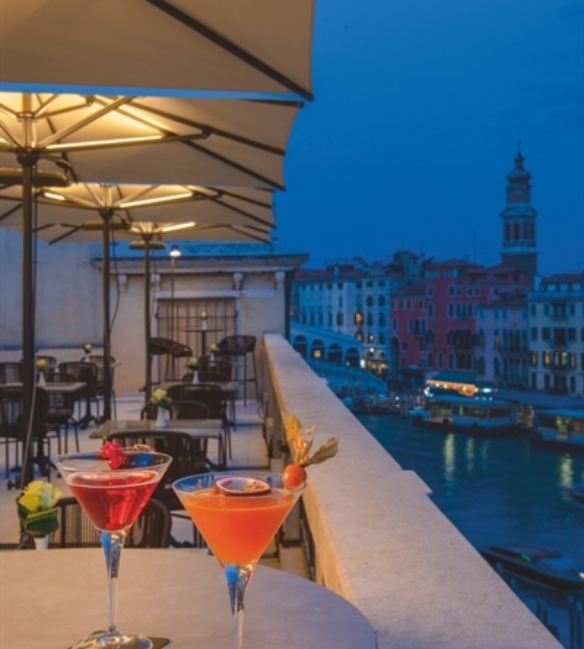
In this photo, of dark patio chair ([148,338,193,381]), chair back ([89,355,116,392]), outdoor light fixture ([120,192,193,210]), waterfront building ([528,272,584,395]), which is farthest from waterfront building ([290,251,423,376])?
outdoor light fixture ([120,192,193,210])

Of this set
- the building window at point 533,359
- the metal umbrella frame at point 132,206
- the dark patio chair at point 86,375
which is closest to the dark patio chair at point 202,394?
the metal umbrella frame at point 132,206

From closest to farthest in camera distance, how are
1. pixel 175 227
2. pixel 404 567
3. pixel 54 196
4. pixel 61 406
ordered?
→ pixel 404 567, pixel 54 196, pixel 61 406, pixel 175 227

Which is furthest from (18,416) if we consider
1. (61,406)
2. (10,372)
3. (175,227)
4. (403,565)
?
(403,565)

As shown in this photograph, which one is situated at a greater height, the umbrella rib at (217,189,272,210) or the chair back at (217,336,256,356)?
the umbrella rib at (217,189,272,210)

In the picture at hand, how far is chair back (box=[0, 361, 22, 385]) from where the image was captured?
26.3 ft

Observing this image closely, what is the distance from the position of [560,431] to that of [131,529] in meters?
7.21

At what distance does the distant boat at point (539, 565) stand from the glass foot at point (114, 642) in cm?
460

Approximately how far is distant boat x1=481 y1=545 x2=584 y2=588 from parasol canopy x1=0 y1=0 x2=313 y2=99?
382 cm

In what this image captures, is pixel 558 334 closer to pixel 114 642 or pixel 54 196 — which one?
pixel 54 196

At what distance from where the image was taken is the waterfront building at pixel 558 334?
13539 millimetres

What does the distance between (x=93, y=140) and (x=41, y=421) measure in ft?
6.83

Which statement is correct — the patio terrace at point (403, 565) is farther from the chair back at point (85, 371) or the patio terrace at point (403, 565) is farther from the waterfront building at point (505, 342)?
the waterfront building at point (505, 342)

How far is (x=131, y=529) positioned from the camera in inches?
98.3

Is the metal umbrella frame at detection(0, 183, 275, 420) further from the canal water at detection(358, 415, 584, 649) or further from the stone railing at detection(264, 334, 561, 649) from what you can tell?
the stone railing at detection(264, 334, 561, 649)
